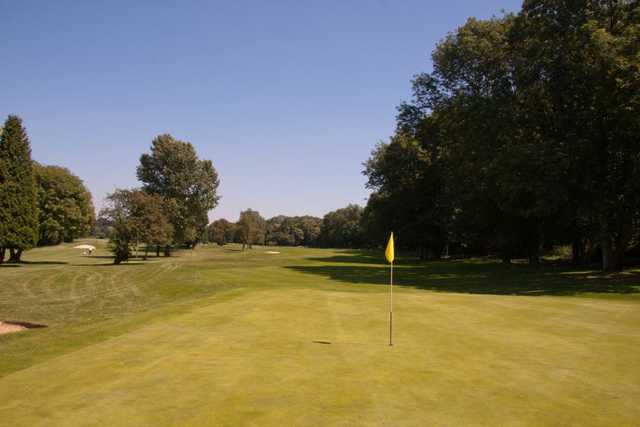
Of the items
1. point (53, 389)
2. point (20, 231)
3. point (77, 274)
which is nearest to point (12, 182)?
point (20, 231)

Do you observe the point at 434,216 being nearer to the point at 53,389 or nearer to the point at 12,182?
the point at 12,182

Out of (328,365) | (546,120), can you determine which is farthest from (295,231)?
(328,365)

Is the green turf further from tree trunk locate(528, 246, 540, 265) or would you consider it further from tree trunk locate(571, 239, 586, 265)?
tree trunk locate(528, 246, 540, 265)

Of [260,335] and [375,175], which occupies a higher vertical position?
[375,175]

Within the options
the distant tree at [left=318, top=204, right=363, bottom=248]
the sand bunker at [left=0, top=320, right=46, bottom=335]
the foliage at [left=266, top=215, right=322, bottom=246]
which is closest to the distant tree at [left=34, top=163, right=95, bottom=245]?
the sand bunker at [left=0, top=320, right=46, bottom=335]

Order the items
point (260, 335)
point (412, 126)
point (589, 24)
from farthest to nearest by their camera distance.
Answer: point (412, 126) → point (589, 24) → point (260, 335)

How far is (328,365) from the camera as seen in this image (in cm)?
831

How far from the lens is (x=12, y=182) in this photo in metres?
44.8

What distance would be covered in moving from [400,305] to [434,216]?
44394 mm

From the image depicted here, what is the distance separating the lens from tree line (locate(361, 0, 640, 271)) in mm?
27859

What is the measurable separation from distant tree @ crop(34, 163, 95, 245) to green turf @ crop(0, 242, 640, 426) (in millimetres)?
47935

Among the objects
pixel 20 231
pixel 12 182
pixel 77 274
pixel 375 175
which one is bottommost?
pixel 77 274

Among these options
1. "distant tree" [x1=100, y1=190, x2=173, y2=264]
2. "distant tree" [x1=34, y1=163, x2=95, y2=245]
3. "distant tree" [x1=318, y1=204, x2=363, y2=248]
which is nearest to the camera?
"distant tree" [x1=100, y1=190, x2=173, y2=264]

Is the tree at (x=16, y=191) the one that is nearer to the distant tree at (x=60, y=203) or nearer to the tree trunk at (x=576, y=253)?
the distant tree at (x=60, y=203)
